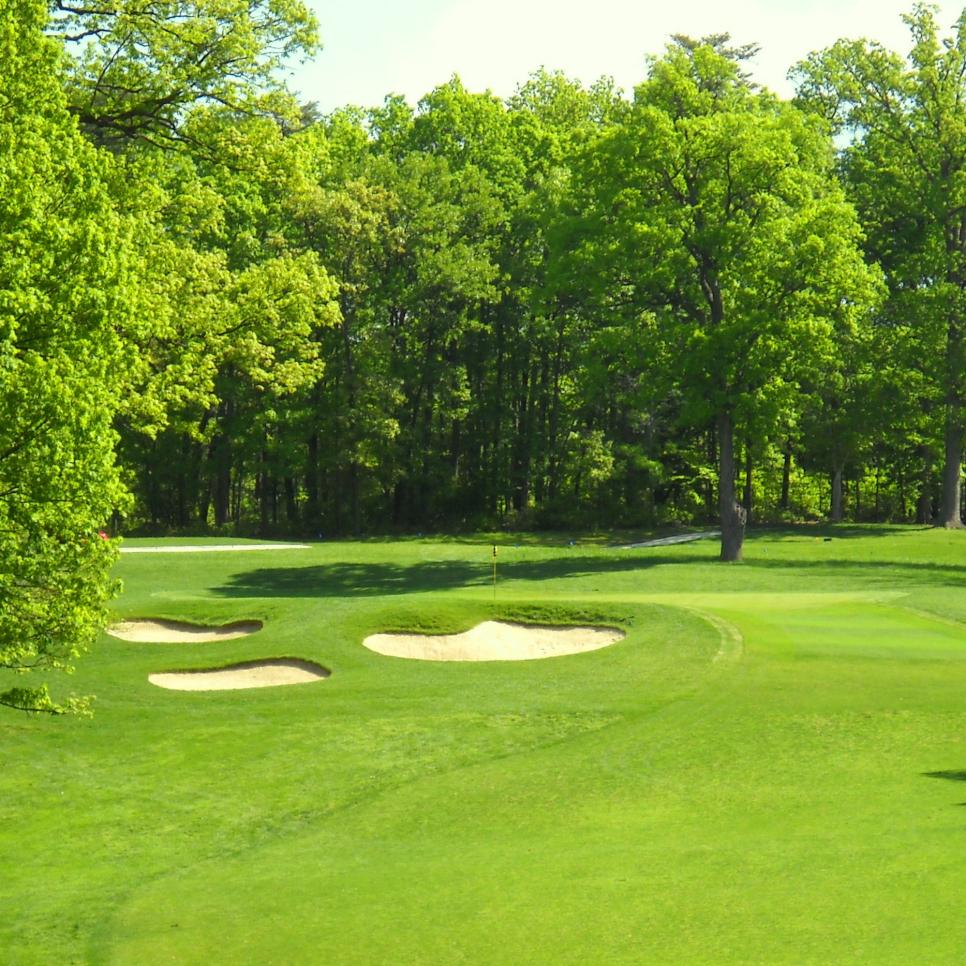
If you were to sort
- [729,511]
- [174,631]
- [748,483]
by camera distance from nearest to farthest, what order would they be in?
1. [174,631]
2. [729,511]
3. [748,483]

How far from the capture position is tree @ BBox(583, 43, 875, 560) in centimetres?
4147

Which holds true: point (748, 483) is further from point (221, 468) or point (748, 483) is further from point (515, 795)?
point (515, 795)

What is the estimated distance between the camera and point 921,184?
2216 inches

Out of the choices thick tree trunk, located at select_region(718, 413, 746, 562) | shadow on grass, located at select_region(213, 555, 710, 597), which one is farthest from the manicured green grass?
thick tree trunk, located at select_region(718, 413, 746, 562)

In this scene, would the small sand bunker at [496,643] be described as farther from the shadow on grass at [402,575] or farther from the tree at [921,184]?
the tree at [921,184]

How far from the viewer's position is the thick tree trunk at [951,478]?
56.1 m

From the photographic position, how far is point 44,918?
12.7 meters

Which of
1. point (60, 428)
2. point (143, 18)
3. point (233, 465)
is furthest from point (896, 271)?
point (60, 428)

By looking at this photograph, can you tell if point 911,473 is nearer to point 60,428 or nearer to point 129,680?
point 129,680

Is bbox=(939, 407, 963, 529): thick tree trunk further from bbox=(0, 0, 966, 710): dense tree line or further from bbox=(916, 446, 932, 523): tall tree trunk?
bbox=(916, 446, 932, 523): tall tree trunk

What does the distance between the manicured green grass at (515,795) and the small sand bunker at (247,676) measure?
1.10ft

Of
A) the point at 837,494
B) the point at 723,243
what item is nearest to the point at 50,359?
the point at 723,243

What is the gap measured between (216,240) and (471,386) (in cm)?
1542

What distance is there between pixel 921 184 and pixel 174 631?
41.2m
